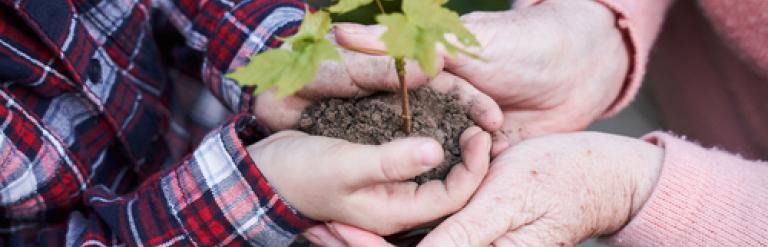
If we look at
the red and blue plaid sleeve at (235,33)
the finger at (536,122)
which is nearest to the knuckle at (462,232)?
the finger at (536,122)

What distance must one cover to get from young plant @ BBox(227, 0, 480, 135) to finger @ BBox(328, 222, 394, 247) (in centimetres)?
31

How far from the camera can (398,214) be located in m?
0.79

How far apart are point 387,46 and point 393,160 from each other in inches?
7.5

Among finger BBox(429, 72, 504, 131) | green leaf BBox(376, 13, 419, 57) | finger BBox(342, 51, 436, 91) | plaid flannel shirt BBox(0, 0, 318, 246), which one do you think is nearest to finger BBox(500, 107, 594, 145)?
finger BBox(429, 72, 504, 131)

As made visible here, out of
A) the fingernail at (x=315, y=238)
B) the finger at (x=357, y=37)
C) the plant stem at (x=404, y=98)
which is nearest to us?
the plant stem at (x=404, y=98)

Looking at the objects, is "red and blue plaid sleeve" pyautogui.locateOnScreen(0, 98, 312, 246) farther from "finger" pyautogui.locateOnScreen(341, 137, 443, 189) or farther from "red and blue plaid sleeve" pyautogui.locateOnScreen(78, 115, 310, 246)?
"finger" pyautogui.locateOnScreen(341, 137, 443, 189)

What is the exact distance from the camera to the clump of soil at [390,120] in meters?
0.83

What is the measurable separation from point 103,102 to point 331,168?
43 cm

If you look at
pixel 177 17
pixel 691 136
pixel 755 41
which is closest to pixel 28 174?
pixel 177 17

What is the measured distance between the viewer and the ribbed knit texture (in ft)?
2.93

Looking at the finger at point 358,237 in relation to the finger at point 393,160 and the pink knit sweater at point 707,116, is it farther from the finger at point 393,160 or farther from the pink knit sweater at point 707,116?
the pink knit sweater at point 707,116

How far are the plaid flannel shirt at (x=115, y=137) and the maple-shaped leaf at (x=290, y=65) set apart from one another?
262mm

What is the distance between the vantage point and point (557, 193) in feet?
2.84

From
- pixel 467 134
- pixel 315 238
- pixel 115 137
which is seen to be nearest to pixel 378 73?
pixel 467 134
